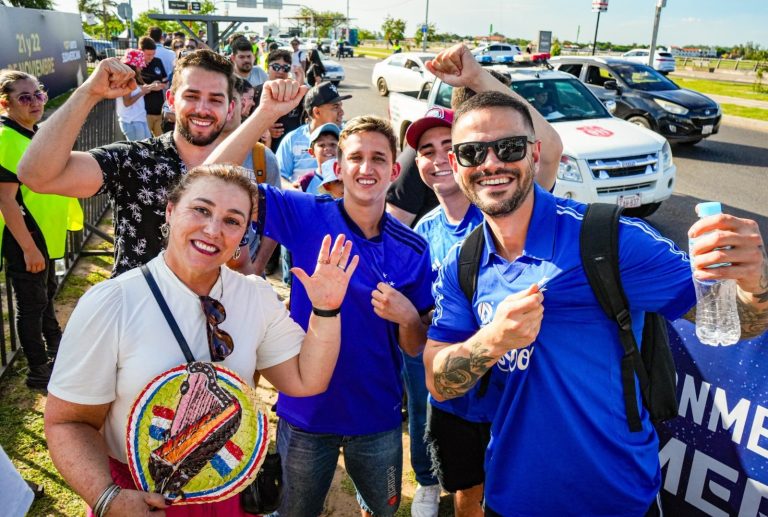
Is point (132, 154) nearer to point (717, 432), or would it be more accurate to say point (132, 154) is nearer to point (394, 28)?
point (717, 432)

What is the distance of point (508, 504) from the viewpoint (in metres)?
1.98

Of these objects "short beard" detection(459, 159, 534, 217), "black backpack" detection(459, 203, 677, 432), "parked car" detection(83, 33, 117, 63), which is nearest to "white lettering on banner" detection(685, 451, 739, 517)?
"black backpack" detection(459, 203, 677, 432)

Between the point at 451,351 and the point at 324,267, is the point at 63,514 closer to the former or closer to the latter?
the point at 324,267

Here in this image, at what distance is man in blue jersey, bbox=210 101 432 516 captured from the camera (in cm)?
248

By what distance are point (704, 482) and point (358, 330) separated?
169 cm

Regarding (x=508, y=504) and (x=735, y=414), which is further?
(x=735, y=414)

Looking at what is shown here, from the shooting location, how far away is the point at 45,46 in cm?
1702

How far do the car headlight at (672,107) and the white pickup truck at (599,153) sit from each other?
407 centimetres

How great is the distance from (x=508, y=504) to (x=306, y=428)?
0.93 metres

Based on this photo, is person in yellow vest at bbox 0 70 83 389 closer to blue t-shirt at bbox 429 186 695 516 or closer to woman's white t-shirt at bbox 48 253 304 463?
woman's white t-shirt at bbox 48 253 304 463

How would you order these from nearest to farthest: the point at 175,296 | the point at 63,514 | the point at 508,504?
the point at 175,296, the point at 508,504, the point at 63,514

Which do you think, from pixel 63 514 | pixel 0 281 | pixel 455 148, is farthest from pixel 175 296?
pixel 0 281

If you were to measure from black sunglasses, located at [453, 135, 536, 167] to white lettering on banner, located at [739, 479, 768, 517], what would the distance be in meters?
1.69

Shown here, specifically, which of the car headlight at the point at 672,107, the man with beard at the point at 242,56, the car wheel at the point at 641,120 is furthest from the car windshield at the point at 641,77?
the man with beard at the point at 242,56
